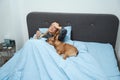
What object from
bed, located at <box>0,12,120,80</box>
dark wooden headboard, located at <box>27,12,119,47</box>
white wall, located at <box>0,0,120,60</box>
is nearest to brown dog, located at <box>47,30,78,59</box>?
bed, located at <box>0,12,120,80</box>

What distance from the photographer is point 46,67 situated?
1.62 metres

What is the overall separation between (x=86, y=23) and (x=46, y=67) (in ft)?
3.45

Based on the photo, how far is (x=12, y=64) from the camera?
1.84 m

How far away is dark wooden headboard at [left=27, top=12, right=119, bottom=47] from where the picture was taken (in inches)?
91.7

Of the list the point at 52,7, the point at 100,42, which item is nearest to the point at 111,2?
the point at 100,42

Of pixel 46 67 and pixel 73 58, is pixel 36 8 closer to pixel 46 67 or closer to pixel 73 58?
pixel 73 58

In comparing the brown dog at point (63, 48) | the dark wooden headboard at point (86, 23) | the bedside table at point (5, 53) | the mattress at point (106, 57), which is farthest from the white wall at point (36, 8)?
the brown dog at point (63, 48)

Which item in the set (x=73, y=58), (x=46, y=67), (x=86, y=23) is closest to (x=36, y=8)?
(x=86, y=23)

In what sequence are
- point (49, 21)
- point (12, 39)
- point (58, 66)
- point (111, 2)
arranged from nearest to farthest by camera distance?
point (58, 66), point (111, 2), point (49, 21), point (12, 39)

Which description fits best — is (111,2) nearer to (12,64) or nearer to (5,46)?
(12,64)

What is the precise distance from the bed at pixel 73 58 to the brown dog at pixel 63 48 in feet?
0.29

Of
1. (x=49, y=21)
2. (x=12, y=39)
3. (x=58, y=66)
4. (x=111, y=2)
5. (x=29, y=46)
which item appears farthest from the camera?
(x=12, y=39)

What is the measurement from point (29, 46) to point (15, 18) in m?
1.01

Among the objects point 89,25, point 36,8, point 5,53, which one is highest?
point 36,8
